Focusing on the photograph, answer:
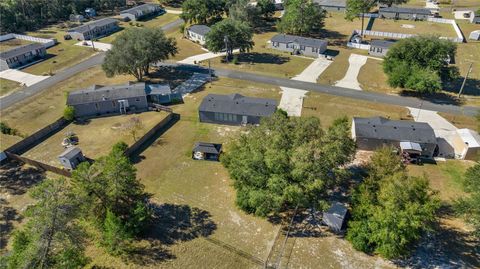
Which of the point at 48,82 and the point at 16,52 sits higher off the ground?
the point at 16,52

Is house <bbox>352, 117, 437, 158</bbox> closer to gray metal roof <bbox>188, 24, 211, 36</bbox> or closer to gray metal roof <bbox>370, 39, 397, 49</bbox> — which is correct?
gray metal roof <bbox>370, 39, 397, 49</bbox>

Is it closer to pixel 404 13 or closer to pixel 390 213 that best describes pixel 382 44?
pixel 404 13

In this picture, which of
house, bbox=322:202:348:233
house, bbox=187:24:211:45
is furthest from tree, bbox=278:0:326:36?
house, bbox=322:202:348:233

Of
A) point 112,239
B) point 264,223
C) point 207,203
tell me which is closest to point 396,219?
point 264,223

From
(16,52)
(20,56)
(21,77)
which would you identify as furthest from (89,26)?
(21,77)

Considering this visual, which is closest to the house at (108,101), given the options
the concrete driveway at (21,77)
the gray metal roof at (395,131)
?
the concrete driveway at (21,77)

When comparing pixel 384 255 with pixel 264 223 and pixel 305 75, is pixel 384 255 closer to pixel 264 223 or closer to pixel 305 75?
pixel 264 223

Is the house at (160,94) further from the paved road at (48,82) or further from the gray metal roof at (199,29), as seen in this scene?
the gray metal roof at (199,29)
